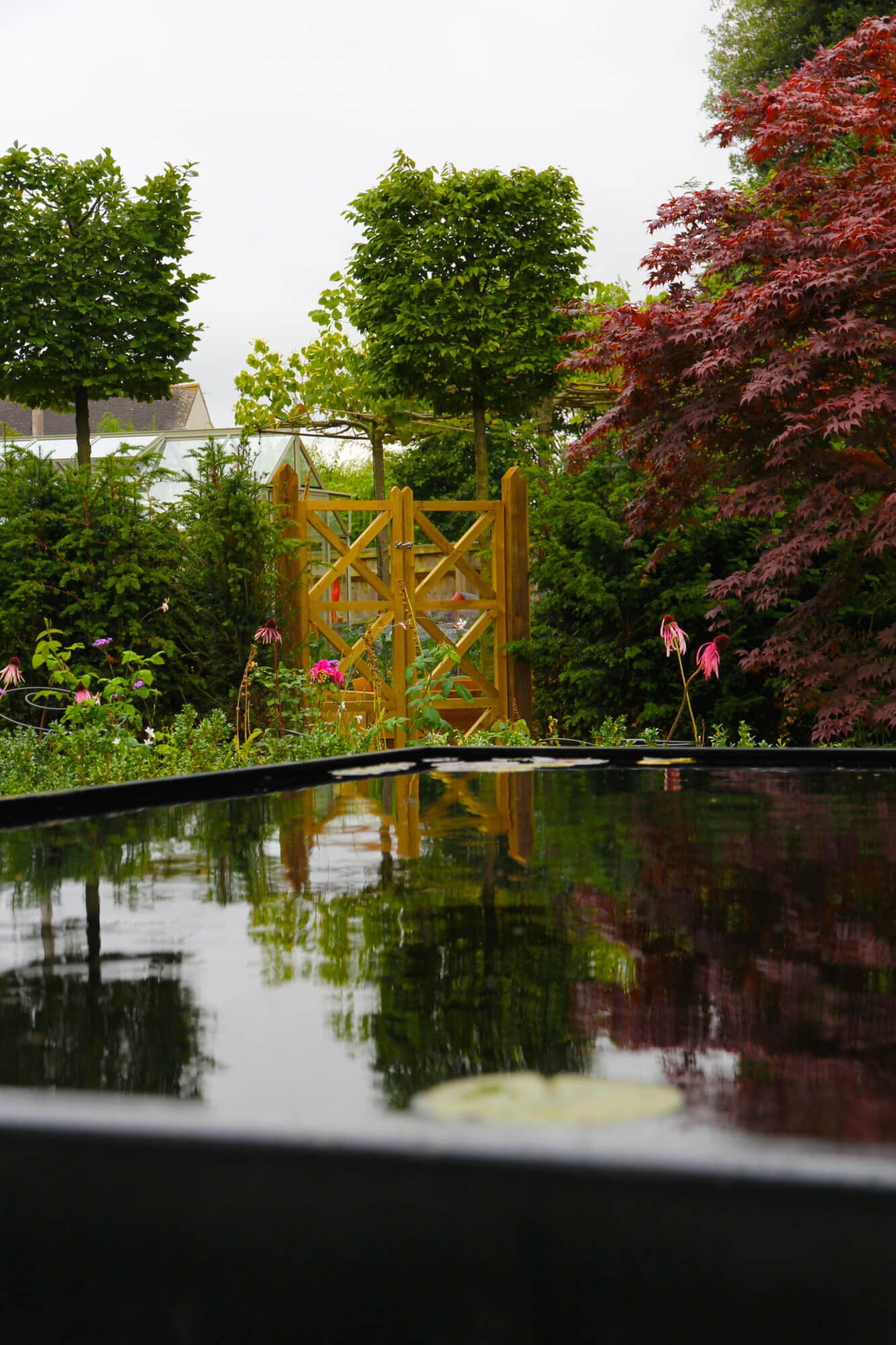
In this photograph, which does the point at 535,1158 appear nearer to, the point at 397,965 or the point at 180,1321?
the point at 180,1321

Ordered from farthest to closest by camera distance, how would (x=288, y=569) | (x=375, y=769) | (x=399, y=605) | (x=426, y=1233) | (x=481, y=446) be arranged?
(x=481, y=446) < (x=399, y=605) < (x=288, y=569) < (x=375, y=769) < (x=426, y=1233)

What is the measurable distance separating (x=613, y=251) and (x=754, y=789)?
411 inches

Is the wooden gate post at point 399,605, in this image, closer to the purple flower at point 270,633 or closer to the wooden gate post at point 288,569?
the wooden gate post at point 288,569

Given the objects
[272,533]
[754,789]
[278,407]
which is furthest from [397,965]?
[278,407]

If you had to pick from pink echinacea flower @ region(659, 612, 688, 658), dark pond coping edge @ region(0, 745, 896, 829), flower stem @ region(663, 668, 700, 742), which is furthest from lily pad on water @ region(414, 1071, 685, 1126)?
flower stem @ region(663, 668, 700, 742)

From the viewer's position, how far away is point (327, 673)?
5656mm

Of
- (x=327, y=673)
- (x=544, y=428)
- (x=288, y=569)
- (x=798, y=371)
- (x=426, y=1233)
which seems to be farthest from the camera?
(x=544, y=428)

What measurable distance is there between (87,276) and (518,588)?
3944 mm

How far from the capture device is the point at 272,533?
653 cm

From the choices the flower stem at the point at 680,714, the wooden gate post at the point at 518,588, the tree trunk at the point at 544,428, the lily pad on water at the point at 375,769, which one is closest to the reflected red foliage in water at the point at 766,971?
the lily pad on water at the point at 375,769

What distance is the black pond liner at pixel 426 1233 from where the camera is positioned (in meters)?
0.41

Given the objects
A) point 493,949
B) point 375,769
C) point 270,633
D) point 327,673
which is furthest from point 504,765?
point 270,633

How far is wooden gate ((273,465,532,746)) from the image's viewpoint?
6754mm

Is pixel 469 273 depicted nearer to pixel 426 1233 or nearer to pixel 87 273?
pixel 87 273
